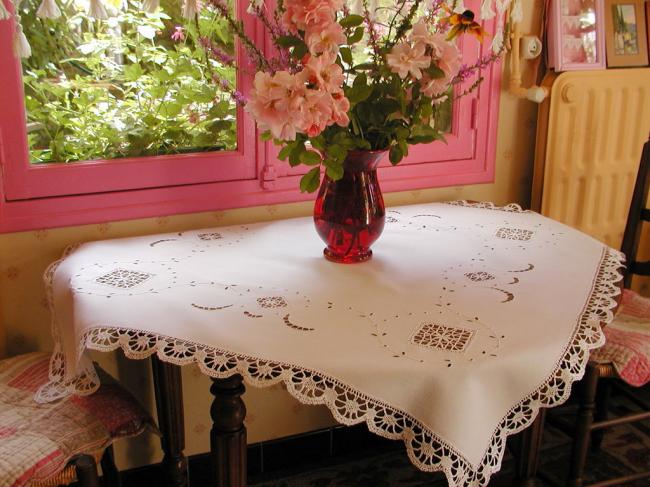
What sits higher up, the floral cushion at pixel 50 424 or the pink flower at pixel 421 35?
the pink flower at pixel 421 35

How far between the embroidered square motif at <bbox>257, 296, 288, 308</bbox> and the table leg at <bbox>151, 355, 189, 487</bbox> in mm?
487

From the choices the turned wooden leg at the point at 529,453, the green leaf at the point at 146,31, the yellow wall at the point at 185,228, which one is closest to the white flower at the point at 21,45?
the green leaf at the point at 146,31

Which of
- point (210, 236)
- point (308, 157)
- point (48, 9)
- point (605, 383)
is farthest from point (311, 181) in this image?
point (605, 383)

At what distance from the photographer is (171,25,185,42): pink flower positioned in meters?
1.94

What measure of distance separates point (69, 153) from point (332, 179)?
2.34ft

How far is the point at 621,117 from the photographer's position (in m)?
2.51

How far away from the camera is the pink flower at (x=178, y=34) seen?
1.94 meters

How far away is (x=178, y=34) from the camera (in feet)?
6.37

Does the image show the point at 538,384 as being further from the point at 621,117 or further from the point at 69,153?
the point at 621,117

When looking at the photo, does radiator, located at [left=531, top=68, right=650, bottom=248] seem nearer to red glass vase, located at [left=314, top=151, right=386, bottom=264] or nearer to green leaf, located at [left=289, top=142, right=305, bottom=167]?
red glass vase, located at [left=314, top=151, right=386, bottom=264]

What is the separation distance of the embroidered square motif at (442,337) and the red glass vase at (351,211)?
1.18 feet

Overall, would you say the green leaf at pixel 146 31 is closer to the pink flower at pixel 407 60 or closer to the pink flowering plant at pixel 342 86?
the pink flowering plant at pixel 342 86

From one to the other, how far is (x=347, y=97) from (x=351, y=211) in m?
0.27

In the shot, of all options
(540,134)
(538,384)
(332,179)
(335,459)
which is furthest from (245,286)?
(540,134)
